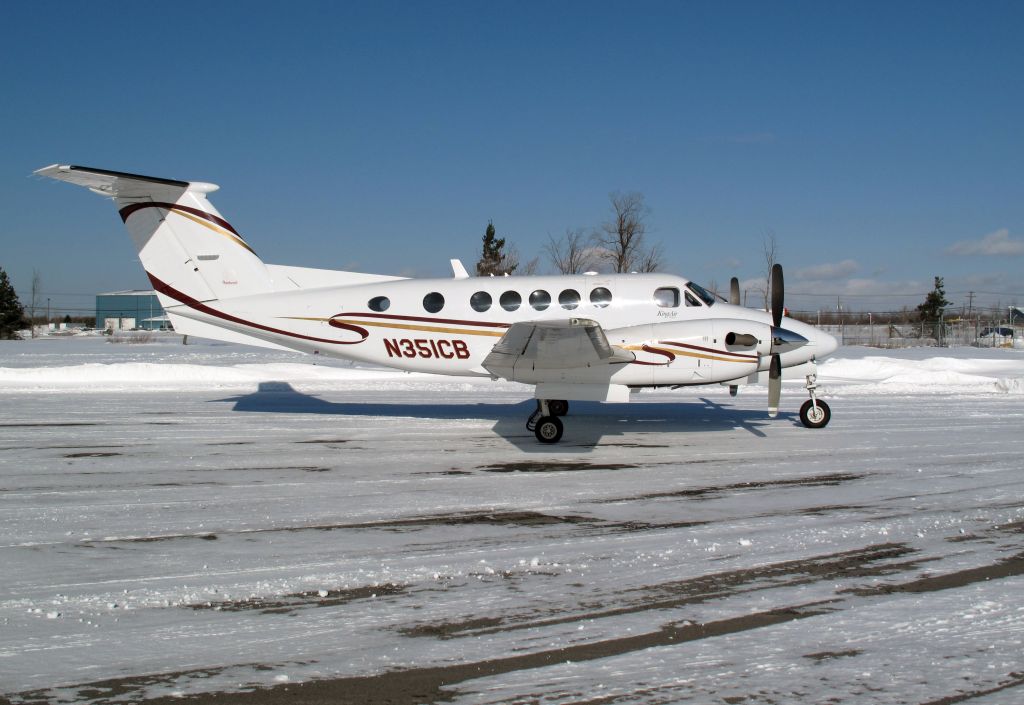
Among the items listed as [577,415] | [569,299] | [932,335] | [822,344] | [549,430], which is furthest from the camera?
[932,335]

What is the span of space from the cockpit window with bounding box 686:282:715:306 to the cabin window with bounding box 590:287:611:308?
133 centimetres

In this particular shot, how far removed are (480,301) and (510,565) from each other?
7.68m

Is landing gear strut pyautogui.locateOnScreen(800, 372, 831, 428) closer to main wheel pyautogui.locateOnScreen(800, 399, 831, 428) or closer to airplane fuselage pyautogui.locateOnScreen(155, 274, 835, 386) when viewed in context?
main wheel pyautogui.locateOnScreen(800, 399, 831, 428)

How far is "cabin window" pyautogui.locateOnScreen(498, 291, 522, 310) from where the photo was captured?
12656 mm

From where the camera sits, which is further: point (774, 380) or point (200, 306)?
point (200, 306)

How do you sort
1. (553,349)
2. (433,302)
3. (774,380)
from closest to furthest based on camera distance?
(553,349) → (774,380) → (433,302)

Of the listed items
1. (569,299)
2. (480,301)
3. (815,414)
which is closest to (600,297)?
(569,299)

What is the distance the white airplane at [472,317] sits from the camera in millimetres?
11672

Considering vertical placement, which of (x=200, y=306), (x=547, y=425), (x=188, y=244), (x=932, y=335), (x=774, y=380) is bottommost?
(x=547, y=425)

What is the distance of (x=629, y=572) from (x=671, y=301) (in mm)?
7841

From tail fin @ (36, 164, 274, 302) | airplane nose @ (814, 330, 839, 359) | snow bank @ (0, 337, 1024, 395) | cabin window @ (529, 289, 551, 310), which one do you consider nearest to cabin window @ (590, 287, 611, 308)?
cabin window @ (529, 289, 551, 310)

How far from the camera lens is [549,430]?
1153 centimetres

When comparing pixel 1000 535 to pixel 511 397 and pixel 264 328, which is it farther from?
pixel 511 397

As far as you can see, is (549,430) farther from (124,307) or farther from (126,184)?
(124,307)
